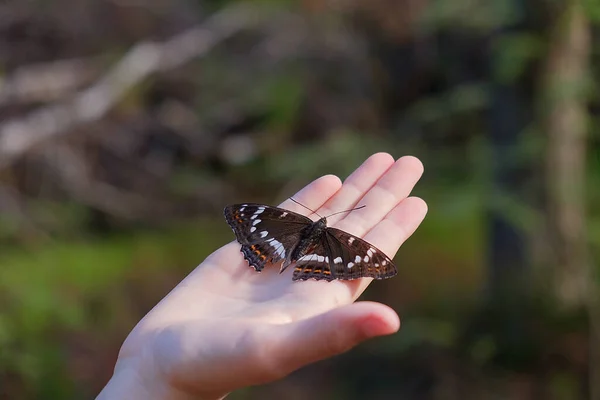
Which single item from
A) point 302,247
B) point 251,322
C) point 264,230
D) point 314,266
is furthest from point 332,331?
point 264,230

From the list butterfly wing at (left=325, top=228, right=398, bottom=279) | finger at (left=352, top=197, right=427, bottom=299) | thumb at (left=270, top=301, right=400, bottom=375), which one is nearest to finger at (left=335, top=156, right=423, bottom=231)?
finger at (left=352, top=197, right=427, bottom=299)

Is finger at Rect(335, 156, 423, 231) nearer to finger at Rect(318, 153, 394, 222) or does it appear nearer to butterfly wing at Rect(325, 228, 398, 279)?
finger at Rect(318, 153, 394, 222)

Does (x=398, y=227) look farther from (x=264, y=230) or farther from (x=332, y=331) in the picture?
(x=332, y=331)

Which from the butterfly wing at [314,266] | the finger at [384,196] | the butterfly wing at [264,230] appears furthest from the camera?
the finger at [384,196]

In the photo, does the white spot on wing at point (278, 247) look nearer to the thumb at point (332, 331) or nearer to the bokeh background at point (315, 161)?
the thumb at point (332, 331)

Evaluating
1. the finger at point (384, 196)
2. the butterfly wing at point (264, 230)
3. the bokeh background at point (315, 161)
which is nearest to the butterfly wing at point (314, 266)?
the butterfly wing at point (264, 230)
